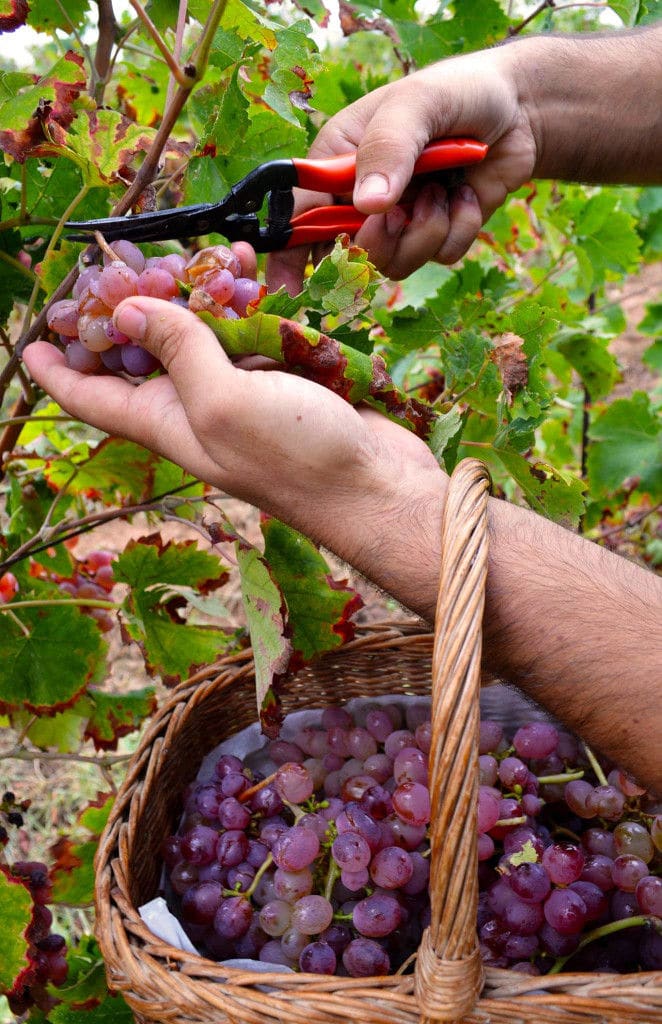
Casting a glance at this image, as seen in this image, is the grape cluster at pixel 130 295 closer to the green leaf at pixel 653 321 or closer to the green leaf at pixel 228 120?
the green leaf at pixel 228 120

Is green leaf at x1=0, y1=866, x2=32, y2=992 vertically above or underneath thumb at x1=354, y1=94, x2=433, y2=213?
underneath

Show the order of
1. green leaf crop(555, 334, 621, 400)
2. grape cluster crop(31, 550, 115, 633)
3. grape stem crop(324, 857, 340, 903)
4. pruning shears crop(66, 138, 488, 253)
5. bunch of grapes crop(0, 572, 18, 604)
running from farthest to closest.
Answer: green leaf crop(555, 334, 621, 400) < grape cluster crop(31, 550, 115, 633) < bunch of grapes crop(0, 572, 18, 604) < grape stem crop(324, 857, 340, 903) < pruning shears crop(66, 138, 488, 253)

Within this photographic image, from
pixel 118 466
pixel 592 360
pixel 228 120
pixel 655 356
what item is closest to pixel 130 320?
pixel 228 120

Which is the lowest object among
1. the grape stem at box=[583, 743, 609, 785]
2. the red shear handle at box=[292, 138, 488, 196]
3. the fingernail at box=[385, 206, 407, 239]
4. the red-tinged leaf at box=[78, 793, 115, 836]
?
the red-tinged leaf at box=[78, 793, 115, 836]

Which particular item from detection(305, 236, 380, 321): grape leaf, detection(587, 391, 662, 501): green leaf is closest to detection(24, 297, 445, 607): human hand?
detection(305, 236, 380, 321): grape leaf

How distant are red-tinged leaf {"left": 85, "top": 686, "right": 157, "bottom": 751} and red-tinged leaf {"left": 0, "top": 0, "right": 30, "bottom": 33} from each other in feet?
2.80

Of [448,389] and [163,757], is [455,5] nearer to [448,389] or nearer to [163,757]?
[448,389]

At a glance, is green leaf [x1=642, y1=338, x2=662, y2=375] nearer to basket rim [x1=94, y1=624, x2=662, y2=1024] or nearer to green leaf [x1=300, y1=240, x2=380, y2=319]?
basket rim [x1=94, y1=624, x2=662, y2=1024]

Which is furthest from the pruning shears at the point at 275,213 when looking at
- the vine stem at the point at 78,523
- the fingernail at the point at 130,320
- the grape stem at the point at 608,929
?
the grape stem at the point at 608,929

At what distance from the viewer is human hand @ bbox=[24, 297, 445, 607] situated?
2.29ft

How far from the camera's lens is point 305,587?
101cm

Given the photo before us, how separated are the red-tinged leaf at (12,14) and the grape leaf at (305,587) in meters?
0.57

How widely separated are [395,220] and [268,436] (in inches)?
22.2

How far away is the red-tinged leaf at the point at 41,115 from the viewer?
2.64 feet
